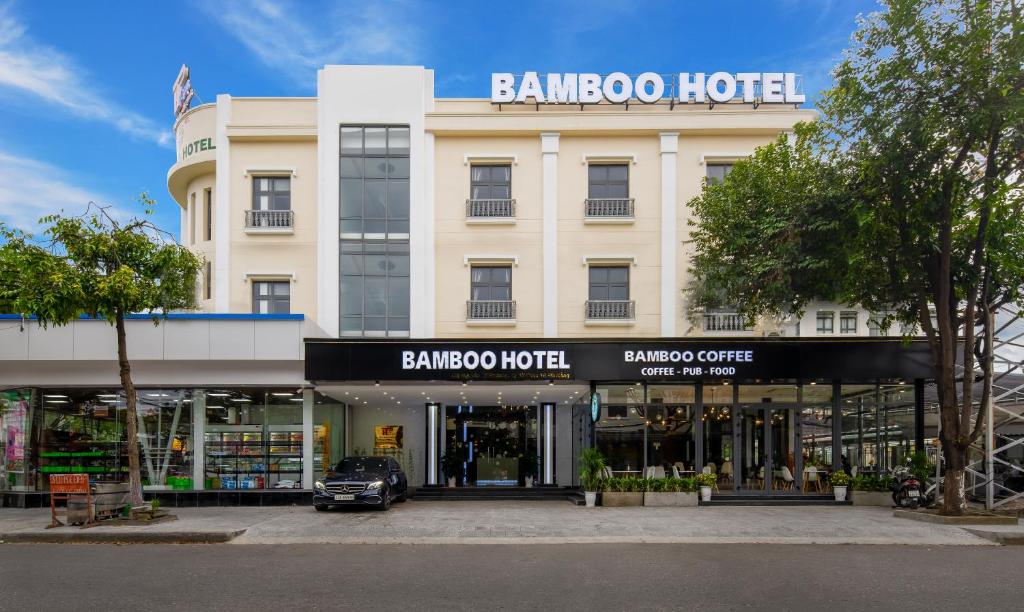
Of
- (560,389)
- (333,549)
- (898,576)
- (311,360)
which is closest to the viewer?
(898,576)

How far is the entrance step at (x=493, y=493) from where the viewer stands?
23656mm

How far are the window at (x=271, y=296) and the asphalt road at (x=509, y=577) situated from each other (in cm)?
1021

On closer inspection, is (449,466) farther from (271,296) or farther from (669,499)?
(271,296)

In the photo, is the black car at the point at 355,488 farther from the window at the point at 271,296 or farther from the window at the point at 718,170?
the window at the point at 718,170

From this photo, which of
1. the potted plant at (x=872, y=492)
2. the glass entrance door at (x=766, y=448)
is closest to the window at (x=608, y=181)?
the glass entrance door at (x=766, y=448)

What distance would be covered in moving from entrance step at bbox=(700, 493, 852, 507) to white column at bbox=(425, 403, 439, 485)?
8515mm

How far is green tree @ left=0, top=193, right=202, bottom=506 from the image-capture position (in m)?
16.1

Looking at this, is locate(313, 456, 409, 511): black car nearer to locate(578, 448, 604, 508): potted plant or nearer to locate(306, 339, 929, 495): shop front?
locate(306, 339, 929, 495): shop front

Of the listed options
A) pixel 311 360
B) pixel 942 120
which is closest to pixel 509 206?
pixel 311 360

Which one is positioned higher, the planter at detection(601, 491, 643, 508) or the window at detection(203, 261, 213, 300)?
the window at detection(203, 261, 213, 300)

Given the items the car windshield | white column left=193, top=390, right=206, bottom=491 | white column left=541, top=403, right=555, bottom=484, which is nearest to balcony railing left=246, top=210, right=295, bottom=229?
white column left=193, top=390, right=206, bottom=491

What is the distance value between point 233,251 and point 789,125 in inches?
660

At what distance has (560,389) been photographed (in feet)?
76.7

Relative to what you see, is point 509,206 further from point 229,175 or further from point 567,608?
point 567,608
